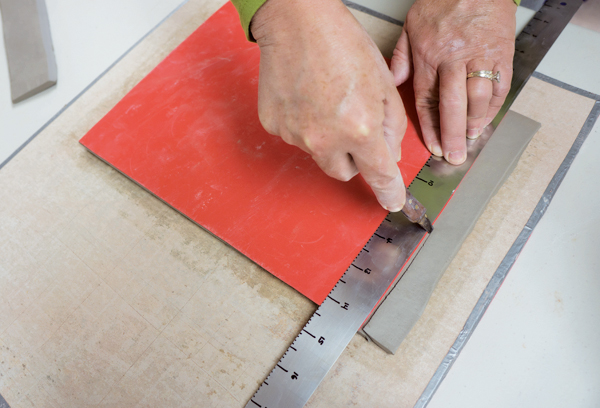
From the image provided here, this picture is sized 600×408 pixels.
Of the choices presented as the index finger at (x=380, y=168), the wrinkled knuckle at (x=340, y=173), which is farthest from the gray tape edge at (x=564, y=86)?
the wrinkled knuckle at (x=340, y=173)

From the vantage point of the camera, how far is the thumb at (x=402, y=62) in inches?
58.9

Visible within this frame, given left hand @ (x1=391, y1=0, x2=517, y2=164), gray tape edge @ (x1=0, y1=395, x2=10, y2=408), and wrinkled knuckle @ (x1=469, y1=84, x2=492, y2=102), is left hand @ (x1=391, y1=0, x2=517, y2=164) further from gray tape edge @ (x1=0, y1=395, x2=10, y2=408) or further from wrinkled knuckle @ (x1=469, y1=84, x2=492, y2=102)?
gray tape edge @ (x1=0, y1=395, x2=10, y2=408)

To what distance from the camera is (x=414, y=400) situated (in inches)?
44.4

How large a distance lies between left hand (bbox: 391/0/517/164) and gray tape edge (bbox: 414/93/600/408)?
34 cm

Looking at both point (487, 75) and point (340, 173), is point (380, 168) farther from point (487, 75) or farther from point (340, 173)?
point (487, 75)

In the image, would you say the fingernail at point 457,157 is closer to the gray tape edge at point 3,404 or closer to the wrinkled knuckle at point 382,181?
the wrinkled knuckle at point 382,181

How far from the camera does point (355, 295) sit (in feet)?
3.86

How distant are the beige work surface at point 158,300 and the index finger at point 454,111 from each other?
0.82 feet

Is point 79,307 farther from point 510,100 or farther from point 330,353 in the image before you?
point 510,100

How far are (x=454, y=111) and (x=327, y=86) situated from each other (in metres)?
0.62

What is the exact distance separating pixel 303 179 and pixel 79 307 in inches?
35.0

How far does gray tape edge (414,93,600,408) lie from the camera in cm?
115

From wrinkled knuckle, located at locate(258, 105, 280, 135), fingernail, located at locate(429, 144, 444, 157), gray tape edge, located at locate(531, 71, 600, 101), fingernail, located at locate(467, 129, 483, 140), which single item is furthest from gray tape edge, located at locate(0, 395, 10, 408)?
gray tape edge, located at locate(531, 71, 600, 101)

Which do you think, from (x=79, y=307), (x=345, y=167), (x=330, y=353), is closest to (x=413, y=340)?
(x=330, y=353)
